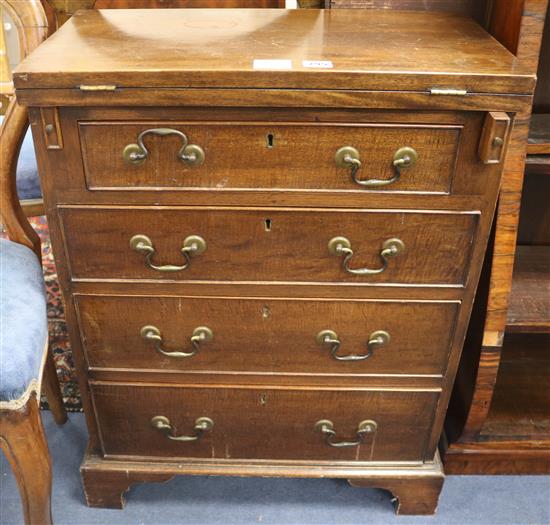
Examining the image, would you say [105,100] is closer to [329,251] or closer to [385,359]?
[329,251]

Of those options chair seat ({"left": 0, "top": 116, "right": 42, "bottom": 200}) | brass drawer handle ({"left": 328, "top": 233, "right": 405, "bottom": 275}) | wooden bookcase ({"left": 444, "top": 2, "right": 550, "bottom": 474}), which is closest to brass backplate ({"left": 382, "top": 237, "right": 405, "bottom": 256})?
brass drawer handle ({"left": 328, "top": 233, "right": 405, "bottom": 275})

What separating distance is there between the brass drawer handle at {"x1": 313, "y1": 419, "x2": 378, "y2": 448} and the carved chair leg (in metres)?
0.11

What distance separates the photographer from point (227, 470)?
4.50 feet

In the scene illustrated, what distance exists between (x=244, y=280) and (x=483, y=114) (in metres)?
0.47

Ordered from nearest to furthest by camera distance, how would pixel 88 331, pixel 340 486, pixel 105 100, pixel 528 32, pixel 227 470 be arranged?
pixel 105 100 → pixel 528 32 → pixel 88 331 → pixel 227 470 → pixel 340 486

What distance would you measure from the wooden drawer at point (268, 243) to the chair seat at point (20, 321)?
0.35 feet

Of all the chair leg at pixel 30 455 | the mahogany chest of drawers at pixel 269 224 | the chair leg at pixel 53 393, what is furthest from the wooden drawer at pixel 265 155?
the chair leg at pixel 53 393

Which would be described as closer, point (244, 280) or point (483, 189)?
point (483, 189)

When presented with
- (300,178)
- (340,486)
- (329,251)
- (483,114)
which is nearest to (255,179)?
(300,178)

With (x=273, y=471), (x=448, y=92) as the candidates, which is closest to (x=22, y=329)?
(x=273, y=471)

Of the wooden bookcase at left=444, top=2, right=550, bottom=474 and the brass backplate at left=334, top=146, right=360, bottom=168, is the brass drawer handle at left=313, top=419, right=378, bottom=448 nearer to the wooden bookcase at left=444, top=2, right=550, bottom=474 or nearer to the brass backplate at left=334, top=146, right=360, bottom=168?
the wooden bookcase at left=444, top=2, right=550, bottom=474

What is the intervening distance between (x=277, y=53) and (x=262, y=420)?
0.71 meters

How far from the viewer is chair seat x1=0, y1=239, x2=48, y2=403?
1035 millimetres

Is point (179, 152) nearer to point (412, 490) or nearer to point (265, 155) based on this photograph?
point (265, 155)
